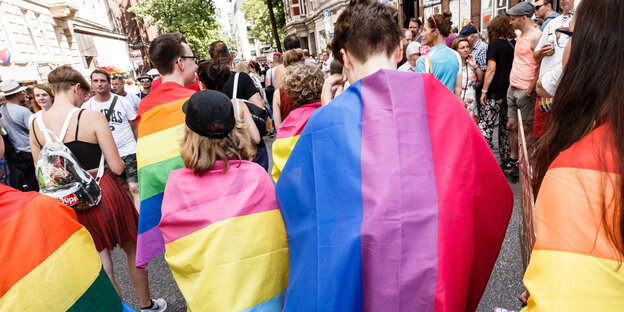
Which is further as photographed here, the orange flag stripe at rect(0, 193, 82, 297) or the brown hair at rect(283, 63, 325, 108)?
the brown hair at rect(283, 63, 325, 108)

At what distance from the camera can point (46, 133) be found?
2.51 m

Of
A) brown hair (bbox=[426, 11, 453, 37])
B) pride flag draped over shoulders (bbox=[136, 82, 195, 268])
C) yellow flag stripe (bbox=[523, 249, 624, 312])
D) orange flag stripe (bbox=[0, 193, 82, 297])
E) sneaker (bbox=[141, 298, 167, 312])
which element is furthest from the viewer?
brown hair (bbox=[426, 11, 453, 37])

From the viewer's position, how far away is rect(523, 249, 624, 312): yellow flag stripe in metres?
0.70

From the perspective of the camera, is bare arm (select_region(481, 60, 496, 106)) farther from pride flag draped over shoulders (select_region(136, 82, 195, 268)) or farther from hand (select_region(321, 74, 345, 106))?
pride flag draped over shoulders (select_region(136, 82, 195, 268))

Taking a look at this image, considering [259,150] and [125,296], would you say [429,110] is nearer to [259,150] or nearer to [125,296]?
[259,150]

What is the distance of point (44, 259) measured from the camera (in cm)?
→ 150

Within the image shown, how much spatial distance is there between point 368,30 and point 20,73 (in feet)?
62.8

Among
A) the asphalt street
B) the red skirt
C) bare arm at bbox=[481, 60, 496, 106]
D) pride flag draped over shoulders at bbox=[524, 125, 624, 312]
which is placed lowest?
the asphalt street

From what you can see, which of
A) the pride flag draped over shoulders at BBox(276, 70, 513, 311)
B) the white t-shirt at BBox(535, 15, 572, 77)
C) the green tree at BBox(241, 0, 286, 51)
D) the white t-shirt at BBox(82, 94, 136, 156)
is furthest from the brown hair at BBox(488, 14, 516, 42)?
the green tree at BBox(241, 0, 286, 51)

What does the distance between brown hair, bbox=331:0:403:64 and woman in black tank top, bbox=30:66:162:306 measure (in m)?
2.06

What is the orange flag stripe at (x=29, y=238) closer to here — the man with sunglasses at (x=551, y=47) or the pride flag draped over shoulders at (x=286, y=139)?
the pride flag draped over shoulders at (x=286, y=139)

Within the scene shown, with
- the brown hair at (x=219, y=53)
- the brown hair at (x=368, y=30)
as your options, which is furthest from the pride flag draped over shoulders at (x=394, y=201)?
the brown hair at (x=219, y=53)

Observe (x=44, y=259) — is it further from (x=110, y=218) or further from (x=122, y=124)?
(x=122, y=124)

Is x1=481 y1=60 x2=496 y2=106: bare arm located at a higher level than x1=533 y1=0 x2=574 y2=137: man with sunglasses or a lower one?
lower
